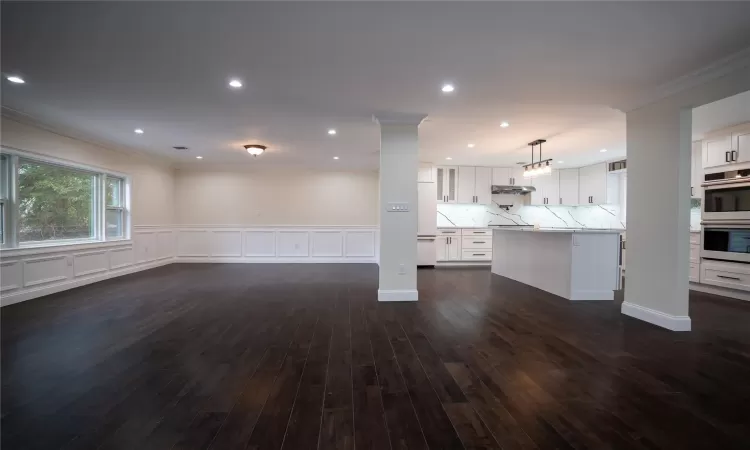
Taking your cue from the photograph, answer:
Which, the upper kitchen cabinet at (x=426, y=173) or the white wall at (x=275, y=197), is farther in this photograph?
the white wall at (x=275, y=197)

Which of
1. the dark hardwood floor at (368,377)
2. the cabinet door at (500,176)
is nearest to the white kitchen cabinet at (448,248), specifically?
the cabinet door at (500,176)

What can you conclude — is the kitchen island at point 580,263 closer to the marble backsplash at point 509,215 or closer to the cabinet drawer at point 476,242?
the cabinet drawer at point 476,242

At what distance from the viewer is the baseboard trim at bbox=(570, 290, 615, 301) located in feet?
15.4

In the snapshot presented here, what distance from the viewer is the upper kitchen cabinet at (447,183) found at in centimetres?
841

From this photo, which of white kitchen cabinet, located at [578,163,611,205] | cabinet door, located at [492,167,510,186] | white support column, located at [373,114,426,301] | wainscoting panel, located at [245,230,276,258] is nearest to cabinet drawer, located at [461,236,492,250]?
cabinet door, located at [492,167,510,186]

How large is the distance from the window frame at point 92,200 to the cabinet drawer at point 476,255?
24.2 feet

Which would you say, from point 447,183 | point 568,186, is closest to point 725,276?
point 568,186

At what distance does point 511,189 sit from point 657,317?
5251 millimetres

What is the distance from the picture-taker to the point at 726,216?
16.1ft

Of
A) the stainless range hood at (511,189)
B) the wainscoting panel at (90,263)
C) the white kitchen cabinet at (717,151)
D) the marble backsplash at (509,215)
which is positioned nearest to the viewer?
the white kitchen cabinet at (717,151)

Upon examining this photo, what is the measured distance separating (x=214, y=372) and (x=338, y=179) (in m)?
7.05

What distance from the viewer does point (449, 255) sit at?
8.24m

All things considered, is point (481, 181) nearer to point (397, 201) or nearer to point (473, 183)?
point (473, 183)

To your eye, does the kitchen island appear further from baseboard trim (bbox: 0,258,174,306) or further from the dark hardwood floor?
baseboard trim (bbox: 0,258,174,306)
